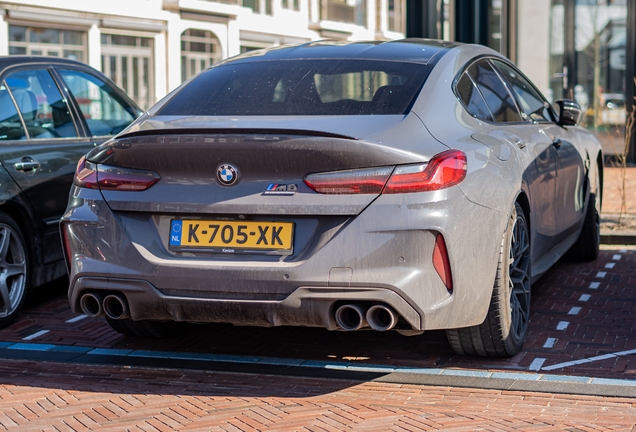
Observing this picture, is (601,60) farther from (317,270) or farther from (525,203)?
(317,270)

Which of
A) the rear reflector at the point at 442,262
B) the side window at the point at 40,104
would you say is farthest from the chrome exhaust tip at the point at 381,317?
the side window at the point at 40,104

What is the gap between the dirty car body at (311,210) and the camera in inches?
152

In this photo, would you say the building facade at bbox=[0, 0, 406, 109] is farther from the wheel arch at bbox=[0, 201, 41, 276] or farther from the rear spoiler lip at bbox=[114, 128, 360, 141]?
the rear spoiler lip at bbox=[114, 128, 360, 141]

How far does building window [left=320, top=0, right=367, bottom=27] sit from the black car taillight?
33411 millimetres

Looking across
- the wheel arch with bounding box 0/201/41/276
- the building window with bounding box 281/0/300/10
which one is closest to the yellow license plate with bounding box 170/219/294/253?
the wheel arch with bounding box 0/201/41/276

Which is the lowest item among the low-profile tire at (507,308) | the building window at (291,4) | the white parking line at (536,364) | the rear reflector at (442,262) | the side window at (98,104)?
the white parking line at (536,364)

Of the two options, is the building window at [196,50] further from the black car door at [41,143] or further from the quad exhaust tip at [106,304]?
the quad exhaust tip at [106,304]

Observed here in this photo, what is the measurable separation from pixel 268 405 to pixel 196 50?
2625 cm

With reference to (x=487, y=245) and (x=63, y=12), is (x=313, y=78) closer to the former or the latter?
(x=487, y=245)

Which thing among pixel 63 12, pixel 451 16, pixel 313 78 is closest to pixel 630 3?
pixel 451 16

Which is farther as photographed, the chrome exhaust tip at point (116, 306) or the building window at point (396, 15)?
the building window at point (396, 15)

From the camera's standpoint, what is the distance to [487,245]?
13.9 feet

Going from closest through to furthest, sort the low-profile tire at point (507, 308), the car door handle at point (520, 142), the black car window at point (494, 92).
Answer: the low-profile tire at point (507, 308), the car door handle at point (520, 142), the black car window at point (494, 92)

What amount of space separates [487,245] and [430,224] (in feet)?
1.52
